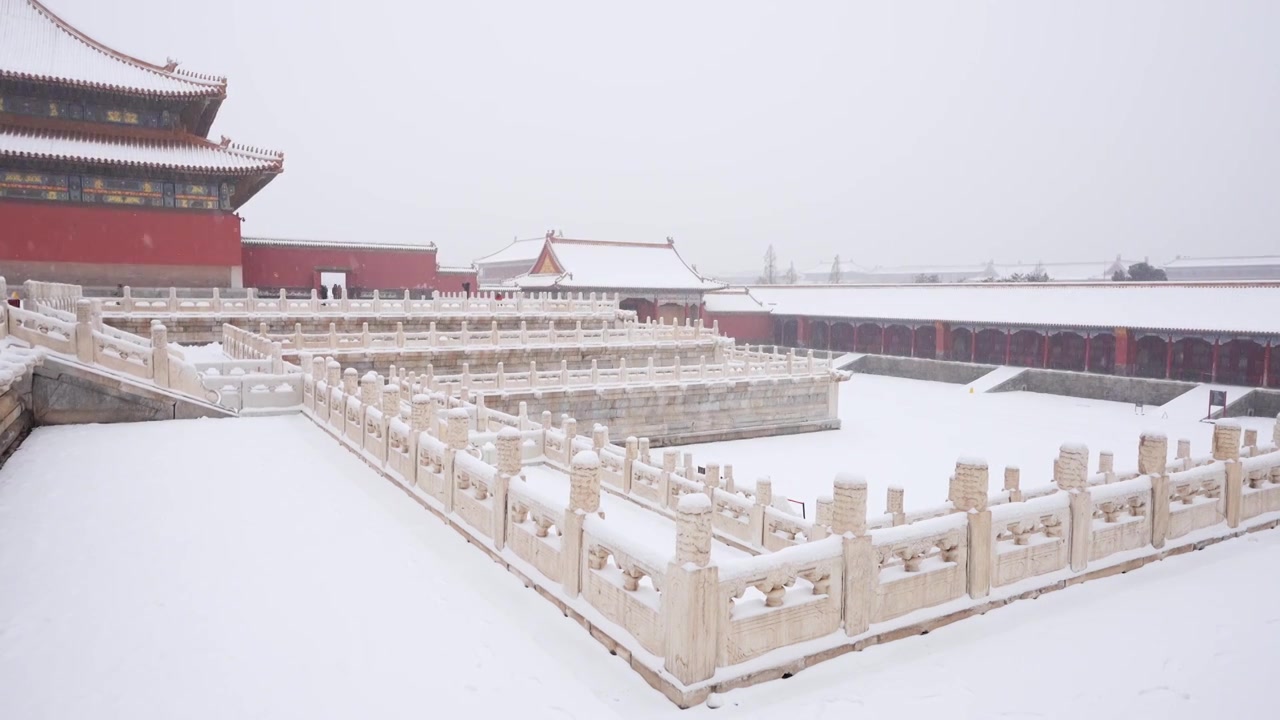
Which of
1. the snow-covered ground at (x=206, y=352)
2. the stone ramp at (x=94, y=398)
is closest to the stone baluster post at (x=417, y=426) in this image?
the stone ramp at (x=94, y=398)

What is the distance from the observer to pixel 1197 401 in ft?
95.0

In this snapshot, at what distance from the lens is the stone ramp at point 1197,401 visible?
28.0m

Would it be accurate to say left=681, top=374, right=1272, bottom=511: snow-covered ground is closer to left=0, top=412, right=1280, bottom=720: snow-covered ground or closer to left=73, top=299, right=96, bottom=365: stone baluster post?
left=0, top=412, right=1280, bottom=720: snow-covered ground

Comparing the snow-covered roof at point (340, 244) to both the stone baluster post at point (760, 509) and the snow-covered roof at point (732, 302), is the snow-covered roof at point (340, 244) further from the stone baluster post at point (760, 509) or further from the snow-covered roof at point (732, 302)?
the stone baluster post at point (760, 509)

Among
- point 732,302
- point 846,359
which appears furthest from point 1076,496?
point 732,302

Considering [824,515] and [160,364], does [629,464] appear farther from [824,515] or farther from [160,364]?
[160,364]

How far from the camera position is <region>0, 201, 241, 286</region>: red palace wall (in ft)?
77.3

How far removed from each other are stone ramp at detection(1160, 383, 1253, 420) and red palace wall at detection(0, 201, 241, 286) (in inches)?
1383

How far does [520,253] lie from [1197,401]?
41786mm

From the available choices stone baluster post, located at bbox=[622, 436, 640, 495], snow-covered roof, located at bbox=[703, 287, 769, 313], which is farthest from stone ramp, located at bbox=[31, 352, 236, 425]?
snow-covered roof, located at bbox=[703, 287, 769, 313]

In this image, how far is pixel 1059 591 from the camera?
269 inches

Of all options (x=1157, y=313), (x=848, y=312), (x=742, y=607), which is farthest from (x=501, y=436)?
(x=848, y=312)

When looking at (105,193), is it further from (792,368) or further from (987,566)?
(987,566)

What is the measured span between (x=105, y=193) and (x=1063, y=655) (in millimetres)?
29074
